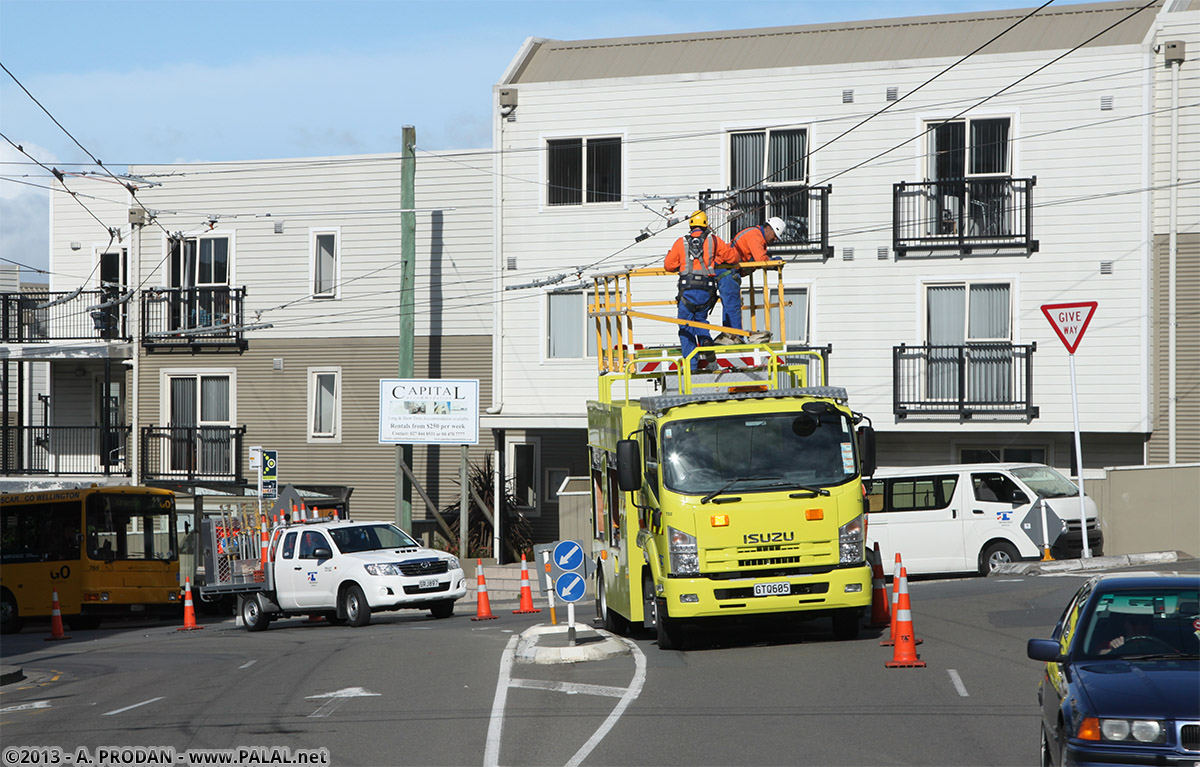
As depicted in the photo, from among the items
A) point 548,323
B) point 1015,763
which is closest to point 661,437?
point 1015,763

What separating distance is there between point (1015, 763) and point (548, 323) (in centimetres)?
2125

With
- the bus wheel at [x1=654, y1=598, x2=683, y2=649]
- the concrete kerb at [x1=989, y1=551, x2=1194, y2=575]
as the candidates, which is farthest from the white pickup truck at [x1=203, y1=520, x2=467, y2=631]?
the concrete kerb at [x1=989, y1=551, x2=1194, y2=575]

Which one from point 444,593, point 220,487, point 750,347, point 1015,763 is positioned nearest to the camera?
point 1015,763

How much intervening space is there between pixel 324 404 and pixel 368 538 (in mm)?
11482

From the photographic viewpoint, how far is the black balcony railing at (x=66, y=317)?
113 feet

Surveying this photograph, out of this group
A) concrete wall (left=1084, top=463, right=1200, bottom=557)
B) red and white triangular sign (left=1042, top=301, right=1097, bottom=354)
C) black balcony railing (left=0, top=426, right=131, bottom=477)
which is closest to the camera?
red and white triangular sign (left=1042, top=301, right=1097, bottom=354)

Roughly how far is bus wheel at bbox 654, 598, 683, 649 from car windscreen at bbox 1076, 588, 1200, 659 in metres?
6.61

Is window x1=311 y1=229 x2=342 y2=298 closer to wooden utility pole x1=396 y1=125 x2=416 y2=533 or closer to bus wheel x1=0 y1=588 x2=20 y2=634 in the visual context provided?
wooden utility pole x1=396 y1=125 x2=416 y2=533

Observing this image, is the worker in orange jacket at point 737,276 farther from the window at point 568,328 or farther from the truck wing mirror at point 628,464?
the window at point 568,328

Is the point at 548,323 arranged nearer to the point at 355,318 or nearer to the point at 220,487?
the point at 355,318

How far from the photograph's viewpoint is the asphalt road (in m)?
9.50

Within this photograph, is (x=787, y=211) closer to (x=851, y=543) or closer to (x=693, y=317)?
(x=693, y=317)

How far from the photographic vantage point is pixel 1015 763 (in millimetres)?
8695

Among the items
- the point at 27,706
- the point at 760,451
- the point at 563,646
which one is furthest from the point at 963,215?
the point at 27,706
